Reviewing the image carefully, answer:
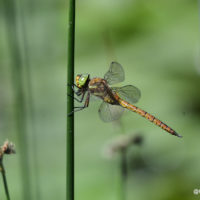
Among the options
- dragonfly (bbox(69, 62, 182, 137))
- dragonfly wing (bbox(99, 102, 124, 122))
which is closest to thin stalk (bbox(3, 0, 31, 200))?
dragonfly (bbox(69, 62, 182, 137))

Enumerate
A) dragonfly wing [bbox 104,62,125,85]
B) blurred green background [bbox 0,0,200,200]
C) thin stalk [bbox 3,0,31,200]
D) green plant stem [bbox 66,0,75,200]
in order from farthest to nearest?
blurred green background [bbox 0,0,200,200] → thin stalk [bbox 3,0,31,200] → dragonfly wing [bbox 104,62,125,85] → green plant stem [bbox 66,0,75,200]

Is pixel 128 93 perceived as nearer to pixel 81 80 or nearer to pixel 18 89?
pixel 81 80

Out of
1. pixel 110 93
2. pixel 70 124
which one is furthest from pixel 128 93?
pixel 70 124

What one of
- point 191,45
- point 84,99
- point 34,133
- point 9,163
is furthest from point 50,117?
point 191,45

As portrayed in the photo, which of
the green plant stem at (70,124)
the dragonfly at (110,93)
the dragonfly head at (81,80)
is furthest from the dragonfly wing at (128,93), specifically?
the green plant stem at (70,124)

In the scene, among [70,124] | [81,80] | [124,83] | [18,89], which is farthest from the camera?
[124,83]

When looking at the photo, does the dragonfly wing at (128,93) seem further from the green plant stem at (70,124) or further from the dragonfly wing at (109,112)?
the green plant stem at (70,124)

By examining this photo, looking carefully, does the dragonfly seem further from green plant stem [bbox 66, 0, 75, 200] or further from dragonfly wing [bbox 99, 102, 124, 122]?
green plant stem [bbox 66, 0, 75, 200]

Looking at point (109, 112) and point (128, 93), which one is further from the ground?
point (128, 93)
